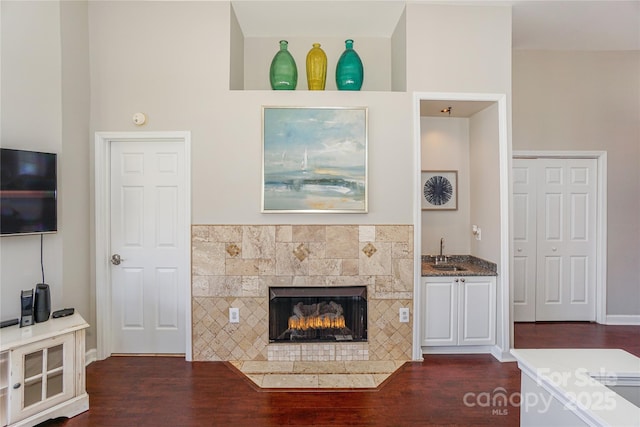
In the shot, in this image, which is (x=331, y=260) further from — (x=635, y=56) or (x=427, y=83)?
(x=635, y=56)

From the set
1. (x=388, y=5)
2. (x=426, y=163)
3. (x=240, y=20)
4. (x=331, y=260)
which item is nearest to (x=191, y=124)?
(x=240, y=20)

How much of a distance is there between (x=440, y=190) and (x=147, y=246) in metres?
3.21

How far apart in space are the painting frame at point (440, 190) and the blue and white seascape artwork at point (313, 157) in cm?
111

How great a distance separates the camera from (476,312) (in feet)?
10.3

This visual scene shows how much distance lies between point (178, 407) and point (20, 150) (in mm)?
2231

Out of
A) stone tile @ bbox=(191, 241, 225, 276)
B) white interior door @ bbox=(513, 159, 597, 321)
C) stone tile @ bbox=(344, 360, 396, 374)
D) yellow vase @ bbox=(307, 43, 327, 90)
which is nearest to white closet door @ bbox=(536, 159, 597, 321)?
white interior door @ bbox=(513, 159, 597, 321)

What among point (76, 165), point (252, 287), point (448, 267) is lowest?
point (252, 287)

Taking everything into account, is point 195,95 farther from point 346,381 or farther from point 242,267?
point 346,381

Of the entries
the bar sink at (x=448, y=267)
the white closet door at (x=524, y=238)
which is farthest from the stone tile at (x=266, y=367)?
the white closet door at (x=524, y=238)

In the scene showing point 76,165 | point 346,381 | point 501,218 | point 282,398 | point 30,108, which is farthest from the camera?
point 501,218

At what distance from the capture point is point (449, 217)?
12.4ft

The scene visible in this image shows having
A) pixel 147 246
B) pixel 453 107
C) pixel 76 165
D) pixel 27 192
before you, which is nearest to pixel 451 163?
pixel 453 107

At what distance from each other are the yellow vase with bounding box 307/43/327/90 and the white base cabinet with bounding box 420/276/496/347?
84.5 inches

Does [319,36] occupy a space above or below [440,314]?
above
